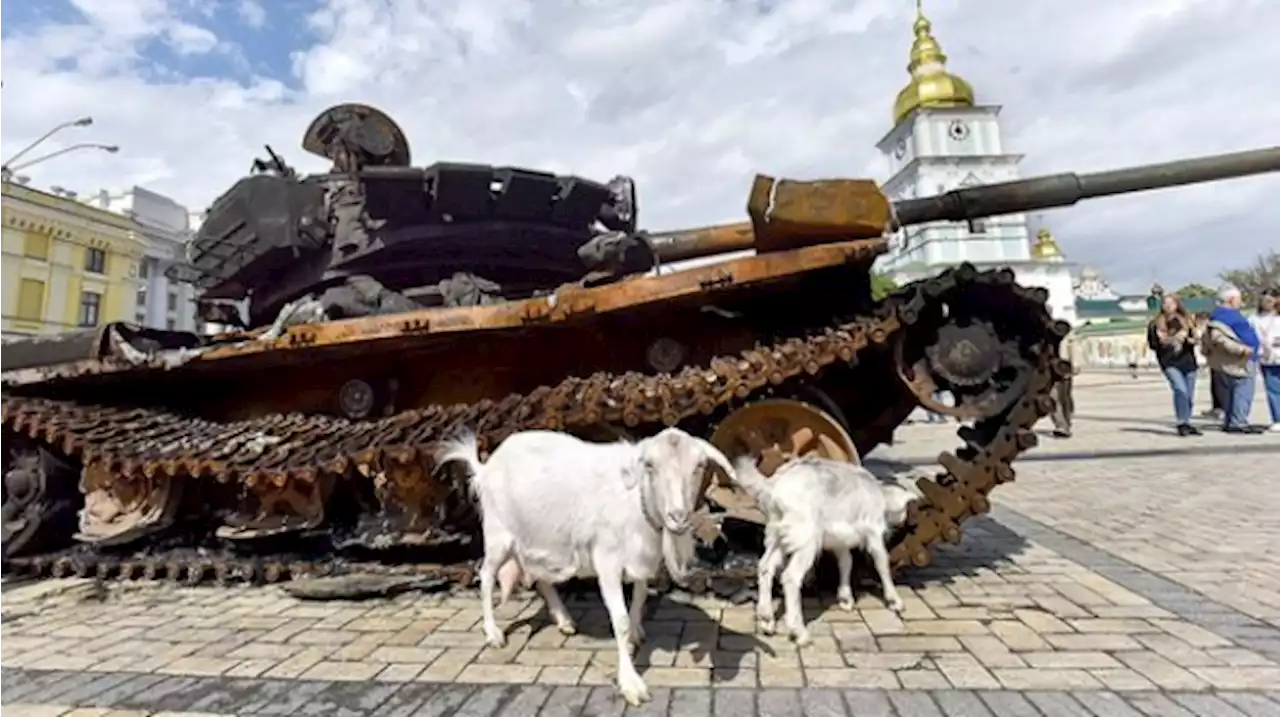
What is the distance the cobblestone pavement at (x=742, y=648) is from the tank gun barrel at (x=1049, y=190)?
2.57m

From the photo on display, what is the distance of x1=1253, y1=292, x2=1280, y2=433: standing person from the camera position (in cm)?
1216

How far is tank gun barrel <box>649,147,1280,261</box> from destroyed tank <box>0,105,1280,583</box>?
2 cm

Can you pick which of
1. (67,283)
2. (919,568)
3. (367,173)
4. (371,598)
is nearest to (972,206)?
(919,568)

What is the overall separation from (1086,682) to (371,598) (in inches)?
162

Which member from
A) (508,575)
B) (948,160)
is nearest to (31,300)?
(508,575)

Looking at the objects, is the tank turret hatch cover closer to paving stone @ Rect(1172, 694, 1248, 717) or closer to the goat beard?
the goat beard

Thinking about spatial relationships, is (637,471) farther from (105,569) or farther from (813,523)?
(105,569)

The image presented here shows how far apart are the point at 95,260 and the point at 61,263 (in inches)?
80.5

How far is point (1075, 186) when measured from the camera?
233 inches

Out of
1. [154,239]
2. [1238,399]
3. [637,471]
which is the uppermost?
[154,239]

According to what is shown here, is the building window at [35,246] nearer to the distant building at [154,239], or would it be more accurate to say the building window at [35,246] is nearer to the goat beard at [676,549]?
the distant building at [154,239]

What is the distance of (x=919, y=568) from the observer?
5.55 m

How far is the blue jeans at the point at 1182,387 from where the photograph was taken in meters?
12.4

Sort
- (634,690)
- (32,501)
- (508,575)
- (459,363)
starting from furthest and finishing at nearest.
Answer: (32,501) → (459,363) → (508,575) → (634,690)
